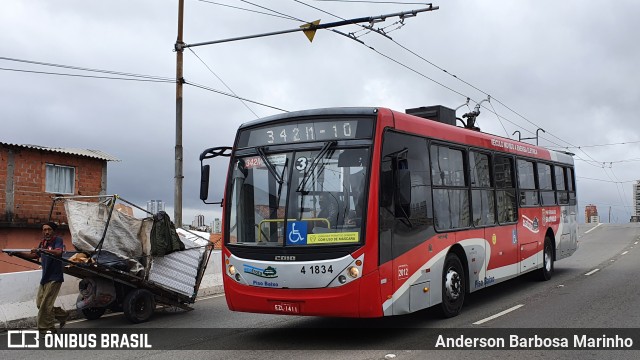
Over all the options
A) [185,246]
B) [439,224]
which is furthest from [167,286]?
[439,224]

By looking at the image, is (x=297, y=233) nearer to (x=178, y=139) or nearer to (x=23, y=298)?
(x=23, y=298)

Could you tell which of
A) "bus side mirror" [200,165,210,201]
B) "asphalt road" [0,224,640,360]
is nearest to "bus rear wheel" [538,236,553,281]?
"asphalt road" [0,224,640,360]

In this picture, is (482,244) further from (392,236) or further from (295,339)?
(295,339)

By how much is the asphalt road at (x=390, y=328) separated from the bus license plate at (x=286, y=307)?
1.66ft

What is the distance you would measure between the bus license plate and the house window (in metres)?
19.7

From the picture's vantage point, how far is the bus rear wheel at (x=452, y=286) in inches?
376

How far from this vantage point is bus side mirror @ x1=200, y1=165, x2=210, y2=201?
9.34 m

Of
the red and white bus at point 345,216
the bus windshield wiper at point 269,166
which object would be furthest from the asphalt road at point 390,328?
the bus windshield wiper at point 269,166

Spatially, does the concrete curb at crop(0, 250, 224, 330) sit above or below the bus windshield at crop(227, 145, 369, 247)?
below

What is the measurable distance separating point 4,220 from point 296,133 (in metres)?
19.1

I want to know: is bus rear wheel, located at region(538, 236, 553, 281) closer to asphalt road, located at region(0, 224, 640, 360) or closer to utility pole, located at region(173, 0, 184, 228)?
asphalt road, located at region(0, 224, 640, 360)

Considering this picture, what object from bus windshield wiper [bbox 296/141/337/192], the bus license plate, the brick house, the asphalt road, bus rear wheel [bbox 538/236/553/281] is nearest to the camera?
the asphalt road

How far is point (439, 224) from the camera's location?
9477 millimetres

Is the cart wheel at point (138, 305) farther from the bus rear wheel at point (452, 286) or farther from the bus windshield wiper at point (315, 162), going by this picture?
the bus rear wheel at point (452, 286)
